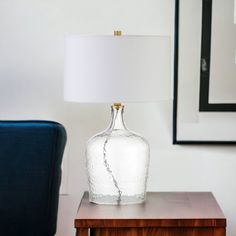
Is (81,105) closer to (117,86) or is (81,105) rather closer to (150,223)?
(117,86)

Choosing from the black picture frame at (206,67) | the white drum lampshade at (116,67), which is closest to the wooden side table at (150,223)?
the white drum lampshade at (116,67)

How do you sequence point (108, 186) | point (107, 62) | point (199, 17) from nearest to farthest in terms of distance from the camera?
point (107, 62) → point (108, 186) → point (199, 17)

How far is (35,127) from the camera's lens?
5.63ft

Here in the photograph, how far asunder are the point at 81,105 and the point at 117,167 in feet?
1.42

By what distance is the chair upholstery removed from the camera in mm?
1696

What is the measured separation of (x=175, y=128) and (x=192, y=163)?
16cm

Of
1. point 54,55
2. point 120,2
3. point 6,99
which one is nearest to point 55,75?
point 54,55

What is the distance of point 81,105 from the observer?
208cm

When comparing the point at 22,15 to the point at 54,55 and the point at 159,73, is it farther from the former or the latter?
the point at 159,73

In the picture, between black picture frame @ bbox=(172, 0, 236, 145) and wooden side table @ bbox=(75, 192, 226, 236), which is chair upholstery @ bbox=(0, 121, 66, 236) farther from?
black picture frame @ bbox=(172, 0, 236, 145)

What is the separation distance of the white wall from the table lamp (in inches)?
12.6

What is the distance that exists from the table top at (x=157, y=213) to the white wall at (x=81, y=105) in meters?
0.28

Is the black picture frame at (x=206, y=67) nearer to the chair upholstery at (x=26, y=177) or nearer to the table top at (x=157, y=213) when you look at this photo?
the table top at (x=157, y=213)

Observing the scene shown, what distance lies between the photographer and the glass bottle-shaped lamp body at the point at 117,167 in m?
1.74
